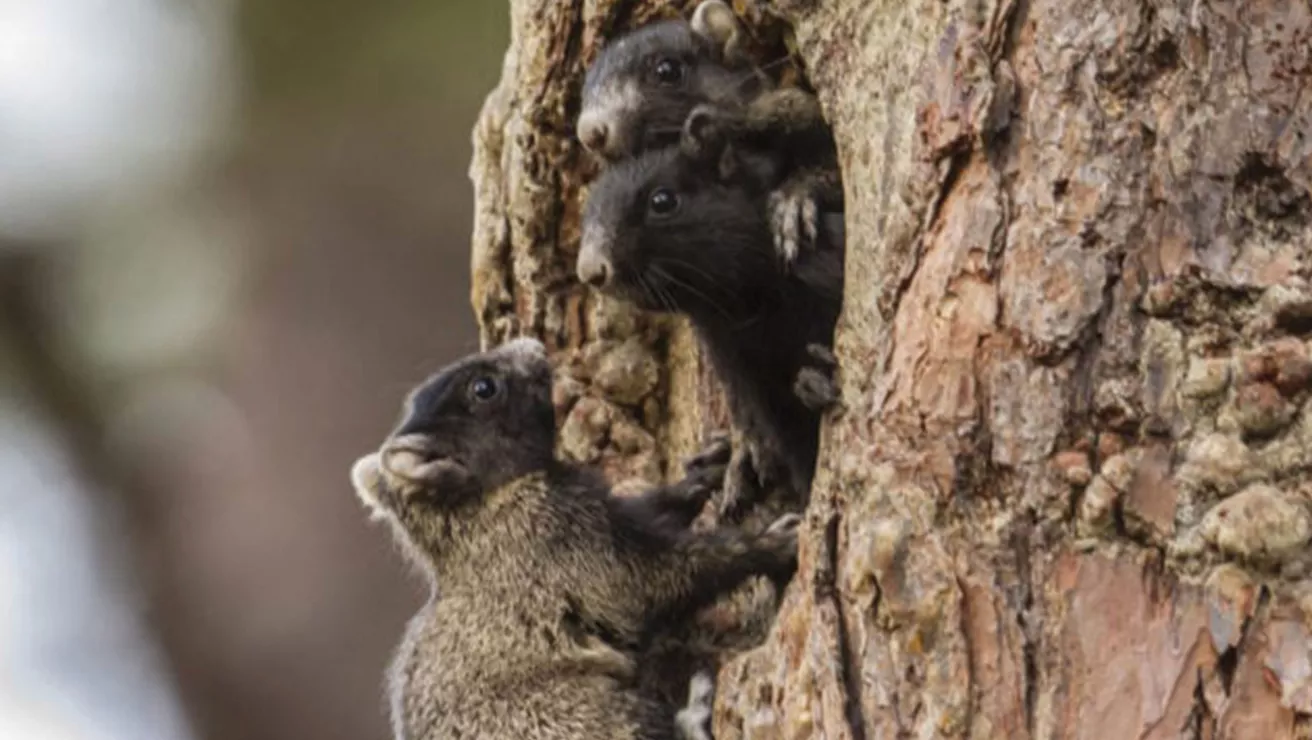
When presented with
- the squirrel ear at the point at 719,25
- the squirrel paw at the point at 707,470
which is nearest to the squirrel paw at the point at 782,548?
the squirrel paw at the point at 707,470

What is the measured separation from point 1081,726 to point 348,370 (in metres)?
3.78

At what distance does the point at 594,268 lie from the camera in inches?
167

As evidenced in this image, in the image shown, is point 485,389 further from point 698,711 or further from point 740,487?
point 698,711

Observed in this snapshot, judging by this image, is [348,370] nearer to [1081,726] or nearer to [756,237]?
[756,237]

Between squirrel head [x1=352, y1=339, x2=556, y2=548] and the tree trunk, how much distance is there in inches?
42.1

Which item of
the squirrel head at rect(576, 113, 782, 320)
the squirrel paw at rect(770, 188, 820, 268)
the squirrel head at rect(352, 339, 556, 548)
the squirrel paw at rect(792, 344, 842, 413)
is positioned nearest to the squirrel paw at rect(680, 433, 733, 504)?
the squirrel head at rect(352, 339, 556, 548)

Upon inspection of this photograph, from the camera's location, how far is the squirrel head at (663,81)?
4457mm

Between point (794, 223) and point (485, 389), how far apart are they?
3.08ft

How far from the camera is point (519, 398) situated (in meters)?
4.68

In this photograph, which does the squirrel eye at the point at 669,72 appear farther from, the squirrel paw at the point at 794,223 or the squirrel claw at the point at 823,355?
the squirrel claw at the point at 823,355

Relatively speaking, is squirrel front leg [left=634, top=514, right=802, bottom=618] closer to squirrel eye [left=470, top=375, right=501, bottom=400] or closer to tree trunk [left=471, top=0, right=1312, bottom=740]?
tree trunk [left=471, top=0, right=1312, bottom=740]

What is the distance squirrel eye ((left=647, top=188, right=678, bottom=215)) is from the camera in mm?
4246

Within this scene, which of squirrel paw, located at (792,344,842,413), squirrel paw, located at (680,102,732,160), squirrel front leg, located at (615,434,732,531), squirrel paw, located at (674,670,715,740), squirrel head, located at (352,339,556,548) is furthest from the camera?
squirrel head, located at (352,339,556,548)

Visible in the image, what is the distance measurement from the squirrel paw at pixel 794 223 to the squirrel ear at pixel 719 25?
486mm
